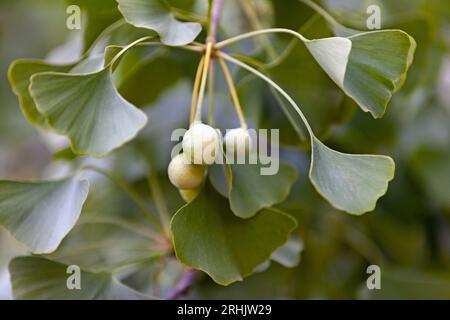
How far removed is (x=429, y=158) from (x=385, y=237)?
18cm

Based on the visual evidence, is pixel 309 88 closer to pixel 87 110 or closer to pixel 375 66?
pixel 375 66

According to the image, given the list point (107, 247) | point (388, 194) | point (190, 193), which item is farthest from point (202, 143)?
point (388, 194)

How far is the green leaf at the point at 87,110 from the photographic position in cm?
70

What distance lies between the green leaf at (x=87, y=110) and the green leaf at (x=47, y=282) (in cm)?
22

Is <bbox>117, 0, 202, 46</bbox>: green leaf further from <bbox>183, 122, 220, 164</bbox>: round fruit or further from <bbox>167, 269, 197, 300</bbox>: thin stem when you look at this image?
<bbox>167, 269, 197, 300</bbox>: thin stem

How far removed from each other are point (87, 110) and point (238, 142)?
172 mm

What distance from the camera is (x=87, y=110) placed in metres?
0.73

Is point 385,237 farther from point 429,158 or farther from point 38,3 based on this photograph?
point 38,3

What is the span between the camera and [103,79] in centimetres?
73

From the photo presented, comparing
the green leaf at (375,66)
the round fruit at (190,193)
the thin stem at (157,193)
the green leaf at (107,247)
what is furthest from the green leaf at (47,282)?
the green leaf at (375,66)

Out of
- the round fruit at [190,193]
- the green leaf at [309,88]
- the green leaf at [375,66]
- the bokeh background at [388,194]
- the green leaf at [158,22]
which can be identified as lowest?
the bokeh background at [388,194]

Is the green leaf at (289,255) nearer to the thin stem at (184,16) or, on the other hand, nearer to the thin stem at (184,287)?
the thin stem at (184,287)

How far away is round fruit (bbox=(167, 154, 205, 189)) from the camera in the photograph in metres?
0.72

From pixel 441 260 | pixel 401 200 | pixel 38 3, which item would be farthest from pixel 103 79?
pixel 38 3
